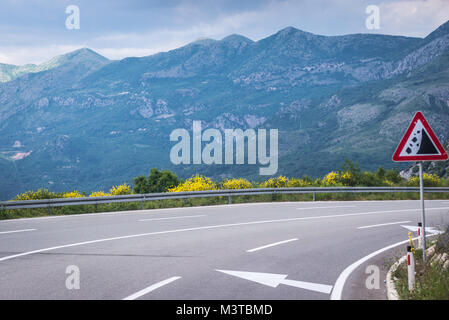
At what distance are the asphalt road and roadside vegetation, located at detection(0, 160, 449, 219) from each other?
1650 mm

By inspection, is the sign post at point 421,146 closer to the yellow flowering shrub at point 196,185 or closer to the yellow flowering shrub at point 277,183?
the yellow flowering shrub at point 196,185

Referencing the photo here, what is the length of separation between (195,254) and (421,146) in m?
4.82

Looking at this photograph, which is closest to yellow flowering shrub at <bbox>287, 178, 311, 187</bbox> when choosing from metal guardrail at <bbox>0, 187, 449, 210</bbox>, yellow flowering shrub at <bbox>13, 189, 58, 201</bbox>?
metal guardrail at <bbox>0, 187, 449, 210</bbox>

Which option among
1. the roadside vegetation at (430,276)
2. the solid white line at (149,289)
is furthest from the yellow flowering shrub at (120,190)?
the roadside vegetation at (430,276)

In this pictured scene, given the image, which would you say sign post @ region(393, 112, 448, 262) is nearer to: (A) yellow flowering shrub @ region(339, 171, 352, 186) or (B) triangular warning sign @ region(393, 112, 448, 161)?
(B) triangular warning sign @ region(393, 112, 448, 161)

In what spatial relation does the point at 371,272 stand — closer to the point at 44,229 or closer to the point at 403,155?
the point at 403,155

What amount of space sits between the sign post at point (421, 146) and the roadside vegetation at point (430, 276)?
293 millimetres

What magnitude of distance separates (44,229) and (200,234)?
4530 millimetres

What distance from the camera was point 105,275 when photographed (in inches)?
272

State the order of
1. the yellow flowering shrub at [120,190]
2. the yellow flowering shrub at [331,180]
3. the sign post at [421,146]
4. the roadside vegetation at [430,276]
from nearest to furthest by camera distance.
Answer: the roadside vegetation at [430,276] < the sign post at [421,146] < the yellow flowering shrub at [120,190] < the yellow flowering shrub at [331,180]

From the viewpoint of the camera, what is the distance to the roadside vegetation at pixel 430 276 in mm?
5531

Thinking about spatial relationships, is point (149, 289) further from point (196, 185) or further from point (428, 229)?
point (196, 185)
